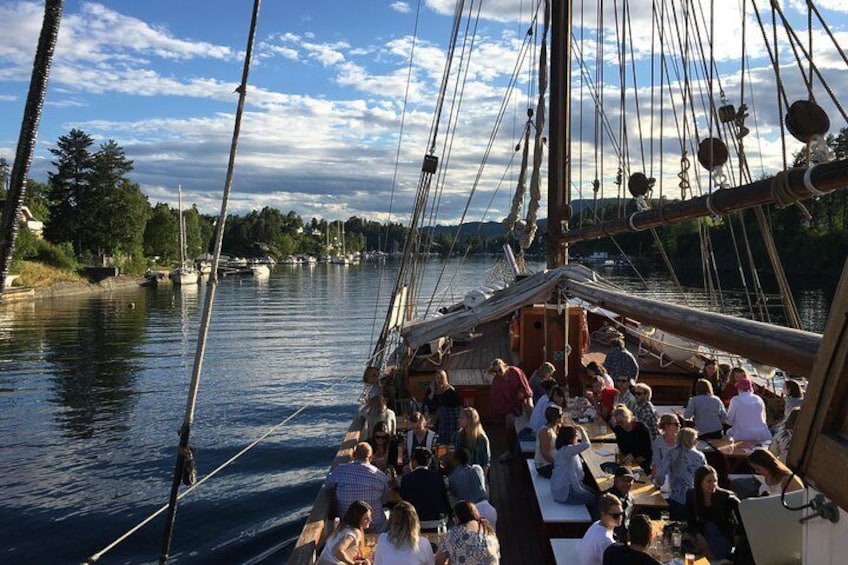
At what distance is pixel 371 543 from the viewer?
5.84 m

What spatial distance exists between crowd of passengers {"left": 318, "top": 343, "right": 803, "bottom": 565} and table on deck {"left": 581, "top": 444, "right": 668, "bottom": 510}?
10cm

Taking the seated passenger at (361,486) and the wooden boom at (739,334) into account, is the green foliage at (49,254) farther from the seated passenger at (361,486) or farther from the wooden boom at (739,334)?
the wooden boom at (739,334)

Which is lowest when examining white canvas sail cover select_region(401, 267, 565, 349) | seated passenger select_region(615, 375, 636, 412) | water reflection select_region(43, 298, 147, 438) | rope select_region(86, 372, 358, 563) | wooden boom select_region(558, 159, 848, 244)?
water reflection select_region(43, 298, 147, 438)

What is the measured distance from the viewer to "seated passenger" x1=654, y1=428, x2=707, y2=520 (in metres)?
6.00

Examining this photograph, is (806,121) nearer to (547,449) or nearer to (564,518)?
(564,518)

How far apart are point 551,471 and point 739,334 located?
4455mm

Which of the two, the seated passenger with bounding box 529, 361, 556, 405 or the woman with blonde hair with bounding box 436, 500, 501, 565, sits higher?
the seated passenger with bounding box 529, 361, 556, 405

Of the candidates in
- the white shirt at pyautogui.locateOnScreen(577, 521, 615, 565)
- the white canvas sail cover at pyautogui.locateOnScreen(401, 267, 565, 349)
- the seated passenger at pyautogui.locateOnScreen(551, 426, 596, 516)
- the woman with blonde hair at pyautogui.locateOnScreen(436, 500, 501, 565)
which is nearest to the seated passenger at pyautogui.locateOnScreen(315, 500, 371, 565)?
the woman with blonde hair at pyautogui.locateOnScreen(436, 500, 501, 565)

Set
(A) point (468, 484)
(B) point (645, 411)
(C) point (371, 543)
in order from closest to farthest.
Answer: (C) point (371, 543)
(A) point (468, 484)
(B) point (645, 411)

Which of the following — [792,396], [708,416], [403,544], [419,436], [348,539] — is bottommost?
[348,539]

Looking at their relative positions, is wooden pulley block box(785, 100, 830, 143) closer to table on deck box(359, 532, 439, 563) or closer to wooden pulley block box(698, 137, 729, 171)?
wooden pulley block box(698, 137, 729, 171)

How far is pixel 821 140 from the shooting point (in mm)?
4367

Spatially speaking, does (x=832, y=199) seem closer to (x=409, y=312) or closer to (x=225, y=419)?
(x=409, y=312)

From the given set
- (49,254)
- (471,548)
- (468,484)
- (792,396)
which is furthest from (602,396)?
(49,254)
